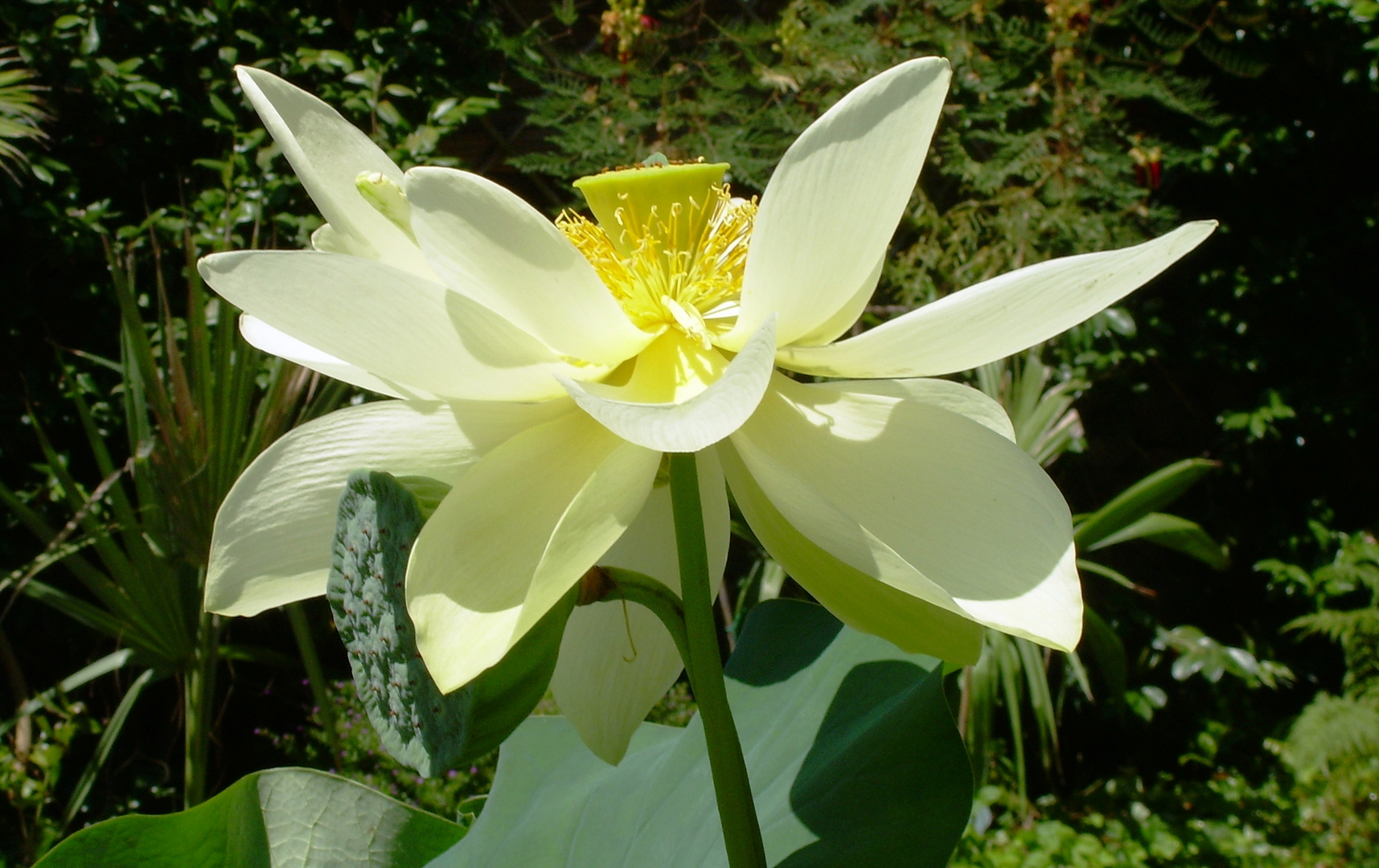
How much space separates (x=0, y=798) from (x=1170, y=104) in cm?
314

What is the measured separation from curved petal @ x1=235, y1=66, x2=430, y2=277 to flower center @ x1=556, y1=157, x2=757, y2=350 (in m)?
0.11

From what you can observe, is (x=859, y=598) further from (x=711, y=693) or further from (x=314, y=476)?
(x=314, y=476)

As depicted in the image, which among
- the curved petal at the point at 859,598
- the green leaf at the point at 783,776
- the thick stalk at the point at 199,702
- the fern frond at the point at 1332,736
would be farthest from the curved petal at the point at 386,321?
the fern frond at the point at 1332,736

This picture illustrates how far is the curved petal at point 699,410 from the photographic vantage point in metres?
0.32

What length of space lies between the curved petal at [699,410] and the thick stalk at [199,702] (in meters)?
1.75

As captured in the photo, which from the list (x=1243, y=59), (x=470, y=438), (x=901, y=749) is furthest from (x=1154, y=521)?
(x=470, y=438)

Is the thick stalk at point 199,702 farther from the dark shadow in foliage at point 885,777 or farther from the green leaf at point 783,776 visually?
the dark shadow in foliage at point 885,777

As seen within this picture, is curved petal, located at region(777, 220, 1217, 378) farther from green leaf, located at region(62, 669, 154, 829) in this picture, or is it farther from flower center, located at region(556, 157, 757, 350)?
green leaf, located at region(62, 669, 154, 829)

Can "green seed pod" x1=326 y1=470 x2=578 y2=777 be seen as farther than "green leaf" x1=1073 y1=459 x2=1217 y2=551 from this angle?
No

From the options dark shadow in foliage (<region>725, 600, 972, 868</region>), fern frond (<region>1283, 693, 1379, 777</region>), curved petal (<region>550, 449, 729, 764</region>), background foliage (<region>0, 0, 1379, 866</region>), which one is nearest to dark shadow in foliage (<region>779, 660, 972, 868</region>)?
dark shadow in foliage (<region>725, 600, 972, 868</region>)

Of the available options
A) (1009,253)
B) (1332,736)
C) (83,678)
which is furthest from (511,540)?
(1332,736)

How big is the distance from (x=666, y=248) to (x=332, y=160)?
187mm

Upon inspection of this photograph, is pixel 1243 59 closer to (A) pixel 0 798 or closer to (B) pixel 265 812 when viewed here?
(B) pixel 265 812

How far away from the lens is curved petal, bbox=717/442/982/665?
0.38 metres
